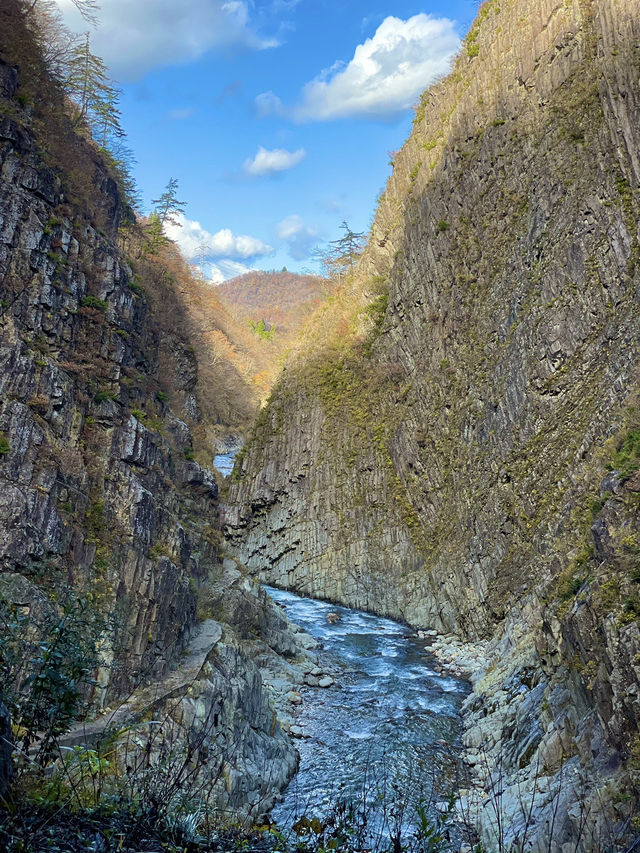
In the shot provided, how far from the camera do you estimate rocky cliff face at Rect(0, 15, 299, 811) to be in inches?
535

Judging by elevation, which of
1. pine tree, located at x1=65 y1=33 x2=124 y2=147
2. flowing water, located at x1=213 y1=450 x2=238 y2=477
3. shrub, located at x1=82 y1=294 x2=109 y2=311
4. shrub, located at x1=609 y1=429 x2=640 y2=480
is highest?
pine tree, located at x1=65 y1=33 x2=124 y2=147

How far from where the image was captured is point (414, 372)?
37.3 metres

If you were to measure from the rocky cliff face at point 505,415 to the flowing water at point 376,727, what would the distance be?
145 cm

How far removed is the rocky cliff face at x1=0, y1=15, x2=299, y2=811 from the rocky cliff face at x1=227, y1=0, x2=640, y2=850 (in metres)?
7.35

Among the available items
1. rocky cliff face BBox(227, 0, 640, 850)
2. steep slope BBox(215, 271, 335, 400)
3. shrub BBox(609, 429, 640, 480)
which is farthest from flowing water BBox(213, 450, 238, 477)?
shrub BBox(609, 429, 640, 480)

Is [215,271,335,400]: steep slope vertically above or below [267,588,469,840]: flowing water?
above

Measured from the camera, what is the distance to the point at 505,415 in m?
28.3

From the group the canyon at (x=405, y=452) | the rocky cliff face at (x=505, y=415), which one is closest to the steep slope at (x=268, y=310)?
the canyon at (x=405, y=452)

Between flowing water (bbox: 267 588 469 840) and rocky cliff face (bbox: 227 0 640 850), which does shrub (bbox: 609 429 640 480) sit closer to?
rocky cliff face (bbox: 227 0 640 850)

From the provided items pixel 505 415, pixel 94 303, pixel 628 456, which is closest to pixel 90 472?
pixel 94 303

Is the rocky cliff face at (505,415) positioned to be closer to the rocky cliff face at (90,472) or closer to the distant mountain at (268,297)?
the rocky cliff face at (90,472)

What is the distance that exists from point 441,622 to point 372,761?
1453cm

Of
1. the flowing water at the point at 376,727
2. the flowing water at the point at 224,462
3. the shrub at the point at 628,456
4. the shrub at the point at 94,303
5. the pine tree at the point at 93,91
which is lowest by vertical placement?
the flowing water at the point at 376,727

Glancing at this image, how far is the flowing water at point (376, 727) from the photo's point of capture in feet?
45.3
